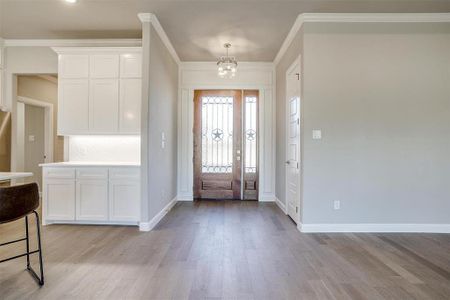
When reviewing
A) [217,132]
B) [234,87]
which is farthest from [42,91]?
[234,87]

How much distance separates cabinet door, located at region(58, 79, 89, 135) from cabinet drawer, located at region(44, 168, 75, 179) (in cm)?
63

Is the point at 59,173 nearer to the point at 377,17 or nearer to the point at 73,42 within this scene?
the point at 73,42

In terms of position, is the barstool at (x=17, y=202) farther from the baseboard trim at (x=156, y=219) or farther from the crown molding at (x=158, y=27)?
the crown molding at (x=158, y=27)

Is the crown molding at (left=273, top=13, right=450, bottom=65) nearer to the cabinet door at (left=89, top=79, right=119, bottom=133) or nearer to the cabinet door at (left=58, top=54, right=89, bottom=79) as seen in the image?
the cabinet door at (left=89, top=79, right=119, bottom=133)

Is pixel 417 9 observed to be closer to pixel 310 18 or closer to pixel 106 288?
pixel 310 18

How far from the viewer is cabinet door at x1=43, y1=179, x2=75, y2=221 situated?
12.0ft

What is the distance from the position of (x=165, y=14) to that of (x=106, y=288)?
11.0 ft

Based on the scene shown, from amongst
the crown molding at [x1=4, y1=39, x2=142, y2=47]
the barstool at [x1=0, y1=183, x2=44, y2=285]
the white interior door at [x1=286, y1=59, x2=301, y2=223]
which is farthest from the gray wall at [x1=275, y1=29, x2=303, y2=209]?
the barstool at [x1=0, y1=183, x2=44, y2=285]

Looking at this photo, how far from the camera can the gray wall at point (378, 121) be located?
3.48 metres

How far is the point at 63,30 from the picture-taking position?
4059 mm

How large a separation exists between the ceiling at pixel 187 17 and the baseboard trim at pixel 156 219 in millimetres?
2915

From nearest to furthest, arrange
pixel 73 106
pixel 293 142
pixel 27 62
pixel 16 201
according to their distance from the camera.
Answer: pixel 16 201
pixel 73 106
pixel 293 142
pixel 27 62

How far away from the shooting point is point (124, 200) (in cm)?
363

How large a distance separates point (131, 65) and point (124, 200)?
203cm
